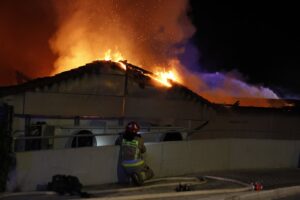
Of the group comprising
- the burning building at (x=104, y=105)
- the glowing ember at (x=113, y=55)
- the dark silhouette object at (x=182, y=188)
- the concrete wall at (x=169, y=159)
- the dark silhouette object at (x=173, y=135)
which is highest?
the glowing ember at (x=113, y=55)

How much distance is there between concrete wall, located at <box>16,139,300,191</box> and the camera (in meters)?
10.7

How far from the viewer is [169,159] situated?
13.9 meters

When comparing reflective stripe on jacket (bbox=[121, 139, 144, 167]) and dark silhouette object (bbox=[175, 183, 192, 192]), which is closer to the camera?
dark silhouette object (bbox=[175, 183, 192, 192])

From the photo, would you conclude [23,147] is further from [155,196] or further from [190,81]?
[190,81]

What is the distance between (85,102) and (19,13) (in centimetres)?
1402

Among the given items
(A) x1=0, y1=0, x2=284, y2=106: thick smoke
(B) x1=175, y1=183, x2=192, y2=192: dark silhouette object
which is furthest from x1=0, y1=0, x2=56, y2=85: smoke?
(B) x1=175, y1=183, x2=192, y2=192: dark silhouette object

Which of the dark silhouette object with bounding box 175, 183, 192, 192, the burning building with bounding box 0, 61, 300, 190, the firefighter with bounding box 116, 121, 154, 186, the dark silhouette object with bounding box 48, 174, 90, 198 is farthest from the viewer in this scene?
the burning building with bounding box 0, 61, 300, 190

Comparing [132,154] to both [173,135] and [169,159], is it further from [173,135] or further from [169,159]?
[173,135]

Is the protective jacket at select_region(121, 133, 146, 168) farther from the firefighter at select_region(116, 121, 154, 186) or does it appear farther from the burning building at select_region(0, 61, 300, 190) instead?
the burning building at select_region(0, 61, 300, 190)

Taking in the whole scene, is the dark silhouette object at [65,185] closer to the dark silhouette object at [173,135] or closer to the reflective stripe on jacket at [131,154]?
the reflective stripe on jacket at [131,154]

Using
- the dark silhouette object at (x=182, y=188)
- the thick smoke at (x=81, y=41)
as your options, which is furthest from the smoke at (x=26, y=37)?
the dark silhouette object at (x=182, y=188)

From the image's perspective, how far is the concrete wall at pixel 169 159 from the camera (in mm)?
10703

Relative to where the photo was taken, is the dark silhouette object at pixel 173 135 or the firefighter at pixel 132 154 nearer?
the firefighter at pixel 132 154

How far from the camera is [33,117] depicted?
16531 mm
